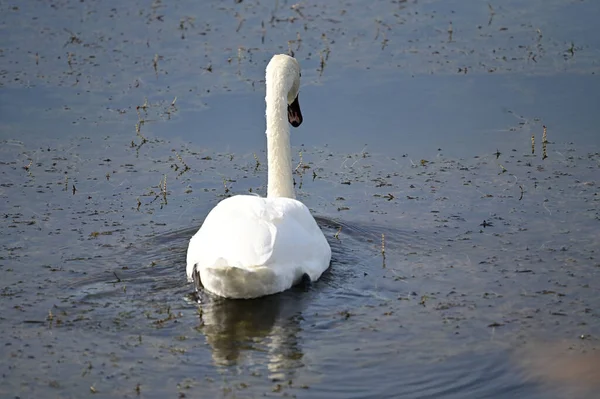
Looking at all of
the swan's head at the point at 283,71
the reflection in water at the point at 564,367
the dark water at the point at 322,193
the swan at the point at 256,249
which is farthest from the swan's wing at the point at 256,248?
→ the reflection in water at the point at 564,367

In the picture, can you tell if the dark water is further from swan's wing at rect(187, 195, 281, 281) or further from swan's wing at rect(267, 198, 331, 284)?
swan's wing at rect(187, 195, 281, 281)

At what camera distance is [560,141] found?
11227mm

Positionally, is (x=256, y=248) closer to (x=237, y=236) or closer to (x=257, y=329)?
(x=237, y=236)

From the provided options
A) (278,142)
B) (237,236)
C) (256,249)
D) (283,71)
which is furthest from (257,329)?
(283,71)

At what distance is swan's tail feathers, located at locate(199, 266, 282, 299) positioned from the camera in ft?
Result: 25.1

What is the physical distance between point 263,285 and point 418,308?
1069 mm

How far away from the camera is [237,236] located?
7.75 m

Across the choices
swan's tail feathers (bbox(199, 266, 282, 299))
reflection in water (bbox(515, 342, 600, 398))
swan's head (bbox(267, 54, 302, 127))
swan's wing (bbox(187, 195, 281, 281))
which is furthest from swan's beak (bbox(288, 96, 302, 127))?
reflection in water (bbox(515, 342, 600, 398))

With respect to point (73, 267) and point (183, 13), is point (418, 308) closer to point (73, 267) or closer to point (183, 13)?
point (73, 267)

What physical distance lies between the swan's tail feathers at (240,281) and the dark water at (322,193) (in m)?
0.10

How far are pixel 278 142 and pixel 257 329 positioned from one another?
85.3 inches

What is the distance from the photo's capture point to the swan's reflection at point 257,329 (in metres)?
6.90

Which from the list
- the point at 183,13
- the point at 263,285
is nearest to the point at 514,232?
the point at 263,285

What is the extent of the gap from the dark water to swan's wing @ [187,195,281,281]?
35 centimetres
